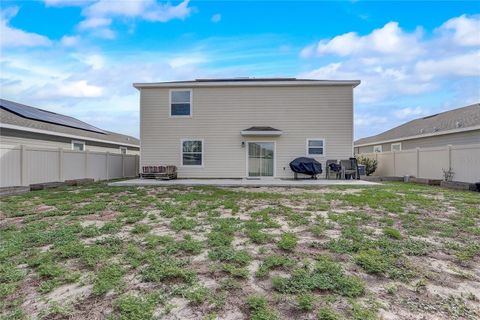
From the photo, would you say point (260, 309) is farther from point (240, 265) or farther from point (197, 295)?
point (240, 265)

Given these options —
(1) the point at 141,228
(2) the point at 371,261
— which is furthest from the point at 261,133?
(2) the point at 371,261

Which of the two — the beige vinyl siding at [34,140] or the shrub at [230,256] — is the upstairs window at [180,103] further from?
the shrub at [230,256]

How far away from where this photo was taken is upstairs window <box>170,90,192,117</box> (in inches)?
543

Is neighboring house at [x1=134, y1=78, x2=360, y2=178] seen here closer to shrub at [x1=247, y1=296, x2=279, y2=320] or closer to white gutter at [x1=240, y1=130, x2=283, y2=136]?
white gutter at [x1=240, y1=130, x2=283, y2=136]

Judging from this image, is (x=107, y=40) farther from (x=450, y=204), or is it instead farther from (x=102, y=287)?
(x=450, y=204)

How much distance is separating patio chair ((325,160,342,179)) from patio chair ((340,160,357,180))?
0.22 m

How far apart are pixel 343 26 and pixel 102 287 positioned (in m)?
14.5

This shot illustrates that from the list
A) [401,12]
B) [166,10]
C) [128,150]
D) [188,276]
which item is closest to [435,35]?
[401,12]

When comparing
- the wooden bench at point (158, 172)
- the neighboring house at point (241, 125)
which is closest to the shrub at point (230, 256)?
the wooden bench at point (158, 172)

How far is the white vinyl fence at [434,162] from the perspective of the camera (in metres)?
10.1

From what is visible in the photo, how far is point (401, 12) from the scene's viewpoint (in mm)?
11094

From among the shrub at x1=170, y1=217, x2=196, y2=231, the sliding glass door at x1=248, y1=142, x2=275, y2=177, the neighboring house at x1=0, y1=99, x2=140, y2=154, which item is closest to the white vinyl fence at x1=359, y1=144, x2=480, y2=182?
the sliding glass door at x1=248, y1=142, x2=275, y2=177

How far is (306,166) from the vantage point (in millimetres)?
12836

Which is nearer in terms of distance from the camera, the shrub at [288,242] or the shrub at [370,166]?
the shrub at [288,242]
